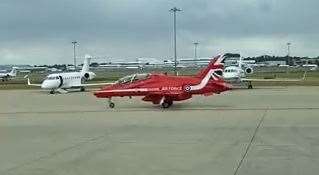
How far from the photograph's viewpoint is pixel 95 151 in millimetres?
14094

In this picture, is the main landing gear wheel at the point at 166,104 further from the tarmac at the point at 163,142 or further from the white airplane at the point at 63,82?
the white airplane at the point at 63,82

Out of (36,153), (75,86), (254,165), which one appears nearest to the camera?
(254,165)

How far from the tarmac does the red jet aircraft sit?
2.16 metres

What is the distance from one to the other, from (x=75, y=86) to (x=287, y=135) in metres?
38.7

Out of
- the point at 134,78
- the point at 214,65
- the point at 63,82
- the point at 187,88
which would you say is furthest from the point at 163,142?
the point at 63,82

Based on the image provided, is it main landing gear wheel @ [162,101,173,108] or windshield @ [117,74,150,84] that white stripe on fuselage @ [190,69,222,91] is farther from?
windshield @ [117,74,150,84]

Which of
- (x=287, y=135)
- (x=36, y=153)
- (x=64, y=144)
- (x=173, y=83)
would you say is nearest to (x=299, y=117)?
(x=287, y=135)

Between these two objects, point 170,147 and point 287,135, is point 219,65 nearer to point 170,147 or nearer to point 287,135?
point 287,135

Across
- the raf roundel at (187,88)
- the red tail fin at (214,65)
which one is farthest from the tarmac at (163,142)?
the red tail fin at (214,65)

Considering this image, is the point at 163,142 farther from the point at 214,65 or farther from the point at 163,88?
the point at 214,65

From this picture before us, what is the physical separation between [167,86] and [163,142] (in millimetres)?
13482

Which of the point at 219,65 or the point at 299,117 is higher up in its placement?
the point at 219,65

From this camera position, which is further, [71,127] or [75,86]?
[75,86]

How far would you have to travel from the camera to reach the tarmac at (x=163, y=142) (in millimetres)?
11492
